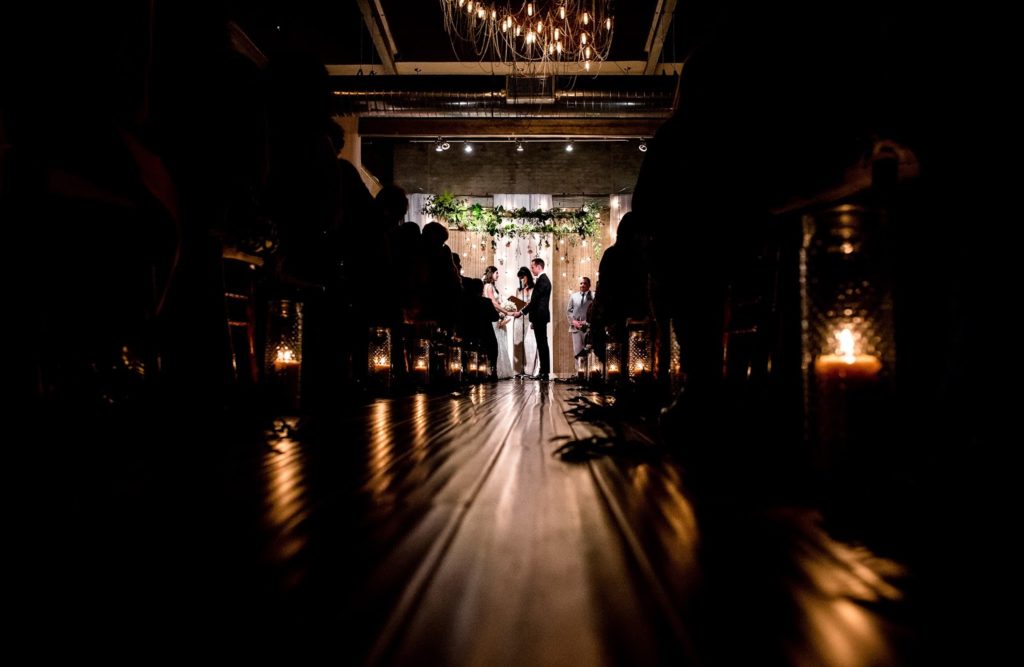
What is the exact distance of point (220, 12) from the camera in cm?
134

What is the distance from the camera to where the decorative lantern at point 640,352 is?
3.28m

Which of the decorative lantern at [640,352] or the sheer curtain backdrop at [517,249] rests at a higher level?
the sheer curtain backdrop at [517,249]

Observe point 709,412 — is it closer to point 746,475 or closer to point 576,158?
point 746,475

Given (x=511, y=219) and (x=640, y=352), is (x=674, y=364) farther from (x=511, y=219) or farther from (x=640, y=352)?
(x=511, y=219)

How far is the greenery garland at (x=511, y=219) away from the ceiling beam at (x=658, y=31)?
329cm

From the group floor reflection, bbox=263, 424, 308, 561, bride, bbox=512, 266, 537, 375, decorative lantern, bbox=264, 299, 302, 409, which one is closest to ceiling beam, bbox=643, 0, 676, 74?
bride, bbox=512, 266, 537, 375

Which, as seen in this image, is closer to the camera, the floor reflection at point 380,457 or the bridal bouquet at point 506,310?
the floor reflection at point 380,457

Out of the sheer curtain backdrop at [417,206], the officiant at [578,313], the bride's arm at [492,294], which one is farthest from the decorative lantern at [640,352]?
the sheer curtain backdrop at [417,206]

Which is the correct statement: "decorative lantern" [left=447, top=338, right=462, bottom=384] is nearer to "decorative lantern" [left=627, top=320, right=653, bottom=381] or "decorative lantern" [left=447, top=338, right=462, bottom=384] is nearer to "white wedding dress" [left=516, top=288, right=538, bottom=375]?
"decorative lantern" [left=627, top=320, right=653, bottom=381]

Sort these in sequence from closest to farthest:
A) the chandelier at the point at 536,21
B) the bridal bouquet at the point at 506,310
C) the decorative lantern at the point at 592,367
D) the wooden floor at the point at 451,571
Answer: the wooden floor at the point at 451,571
the chandelier at the point at 536,21
the decorative lantern at the point at 592,367
the bridal bouquet at the point at 506,310

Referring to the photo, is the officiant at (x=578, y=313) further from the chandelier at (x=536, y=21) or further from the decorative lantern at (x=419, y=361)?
the decorative lantern at (x=419, y=361)

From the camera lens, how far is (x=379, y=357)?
11.6 ft

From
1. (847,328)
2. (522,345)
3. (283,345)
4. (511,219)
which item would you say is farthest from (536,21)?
(522,345)

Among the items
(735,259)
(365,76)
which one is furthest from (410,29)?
(735,259)
